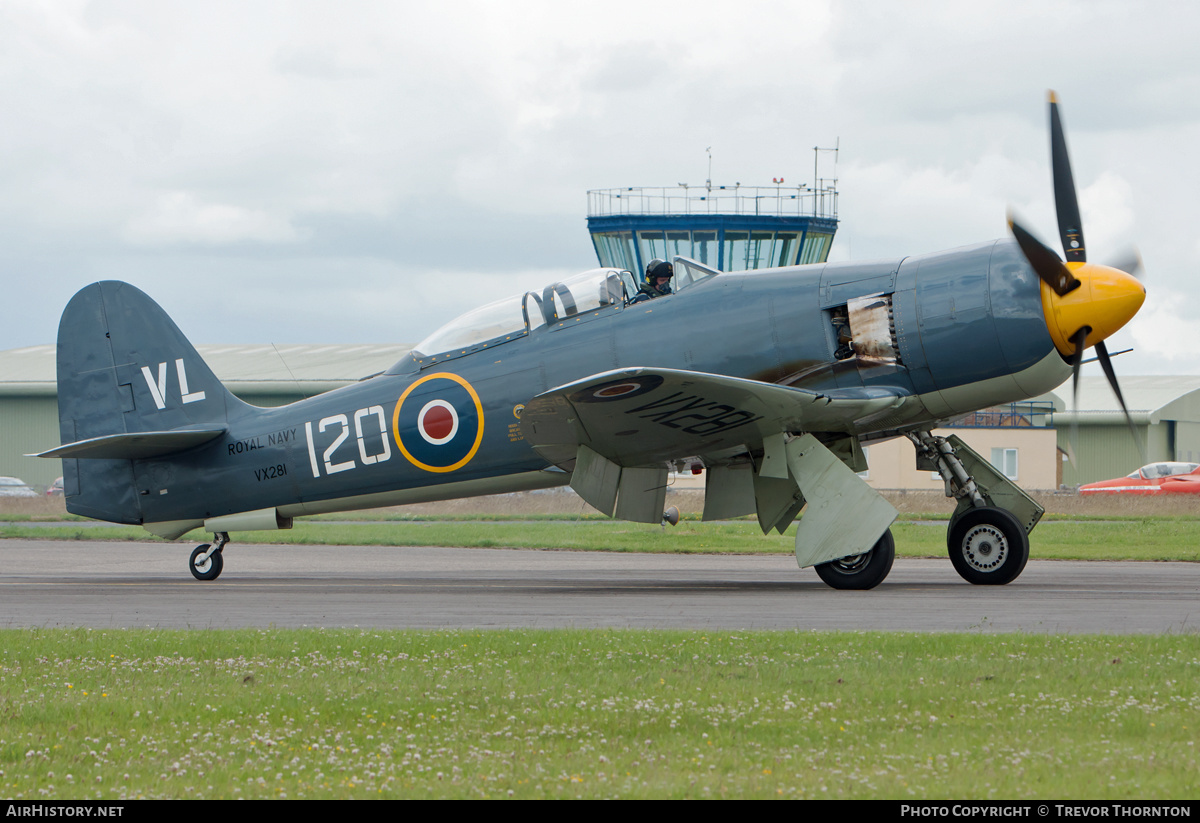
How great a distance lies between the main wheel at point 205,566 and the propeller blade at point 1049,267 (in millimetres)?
10260

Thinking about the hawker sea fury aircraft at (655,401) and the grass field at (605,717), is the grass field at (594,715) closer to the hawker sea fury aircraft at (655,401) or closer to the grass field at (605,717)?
the grass field at (605,717)

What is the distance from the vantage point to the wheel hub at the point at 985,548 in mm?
12758

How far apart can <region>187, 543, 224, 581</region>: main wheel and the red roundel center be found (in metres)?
3.56

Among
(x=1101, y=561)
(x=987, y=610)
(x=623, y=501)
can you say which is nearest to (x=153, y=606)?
(x=623, y=501)

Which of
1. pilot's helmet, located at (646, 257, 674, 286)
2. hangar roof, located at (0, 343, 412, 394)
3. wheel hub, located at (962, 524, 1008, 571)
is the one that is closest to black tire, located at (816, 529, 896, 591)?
wheel hub, located at (962, 524, 1008, 571)

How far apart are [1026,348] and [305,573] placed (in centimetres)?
1003

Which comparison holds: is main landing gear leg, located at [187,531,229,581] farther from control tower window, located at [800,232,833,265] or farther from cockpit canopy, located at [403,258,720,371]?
control tower window, located at [800,232,833,265]

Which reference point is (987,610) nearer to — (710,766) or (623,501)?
(623,501)

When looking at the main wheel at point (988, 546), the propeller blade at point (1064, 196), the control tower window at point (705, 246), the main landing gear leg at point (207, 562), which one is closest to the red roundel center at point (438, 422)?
the main landing gear leg at point (207, 562)

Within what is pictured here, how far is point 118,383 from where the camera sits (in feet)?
51.6

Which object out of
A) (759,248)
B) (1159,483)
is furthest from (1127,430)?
(759,248)

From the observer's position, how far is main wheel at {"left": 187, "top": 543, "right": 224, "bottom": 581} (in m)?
15.4

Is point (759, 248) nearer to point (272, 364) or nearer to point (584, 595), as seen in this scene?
point (584, 595)

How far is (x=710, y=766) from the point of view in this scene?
4.91 metres
